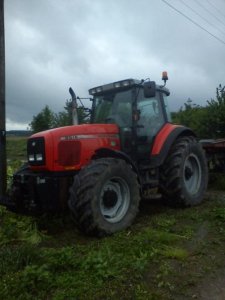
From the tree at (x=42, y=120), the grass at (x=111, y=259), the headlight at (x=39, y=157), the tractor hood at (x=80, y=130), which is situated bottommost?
the grass at (x=111, y=259)

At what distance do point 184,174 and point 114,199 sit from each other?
7.12 feet

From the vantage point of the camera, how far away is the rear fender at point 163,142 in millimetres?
8102

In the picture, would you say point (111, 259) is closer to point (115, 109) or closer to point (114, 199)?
point (114, 199)

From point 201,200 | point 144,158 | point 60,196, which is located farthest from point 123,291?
point 201,200

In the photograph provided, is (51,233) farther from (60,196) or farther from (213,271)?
(213,271)

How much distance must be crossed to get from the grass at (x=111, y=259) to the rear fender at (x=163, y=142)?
116 cm

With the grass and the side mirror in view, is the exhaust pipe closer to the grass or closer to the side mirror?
the side mirror

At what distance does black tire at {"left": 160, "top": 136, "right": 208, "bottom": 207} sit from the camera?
8.31 metres

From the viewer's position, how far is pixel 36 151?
7.01 metres

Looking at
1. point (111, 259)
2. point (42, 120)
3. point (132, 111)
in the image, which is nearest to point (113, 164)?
point (132, 111)

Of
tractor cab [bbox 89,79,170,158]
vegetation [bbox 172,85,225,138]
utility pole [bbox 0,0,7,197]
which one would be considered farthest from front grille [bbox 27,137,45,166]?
vegetation [bbox 172,85,225,138]

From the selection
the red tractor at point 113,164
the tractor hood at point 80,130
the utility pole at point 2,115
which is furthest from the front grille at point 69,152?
the utility pole at point 2,115

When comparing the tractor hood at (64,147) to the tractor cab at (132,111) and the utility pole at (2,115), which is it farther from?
the utility pole at (2,115)

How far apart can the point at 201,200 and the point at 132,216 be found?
248 centimetres
